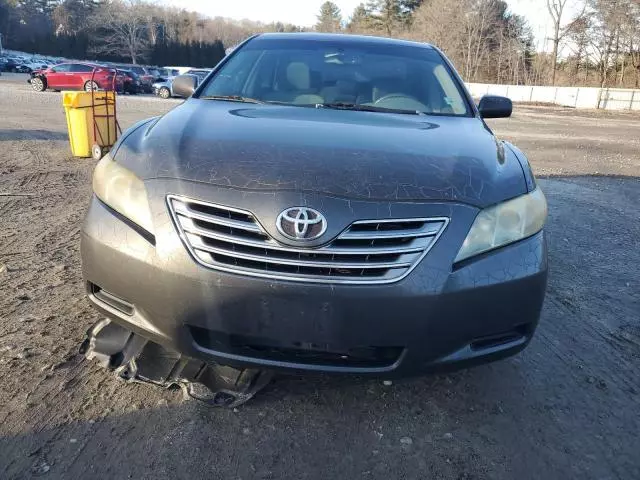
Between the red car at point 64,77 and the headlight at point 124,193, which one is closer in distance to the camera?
the headlight at point 124,193

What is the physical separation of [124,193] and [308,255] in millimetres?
810

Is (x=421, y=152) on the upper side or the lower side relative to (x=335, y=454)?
upper

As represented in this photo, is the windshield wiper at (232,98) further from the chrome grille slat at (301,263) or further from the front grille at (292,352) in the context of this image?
the front grille at (292,352)

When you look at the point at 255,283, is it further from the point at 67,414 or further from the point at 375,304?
the point at 67,414

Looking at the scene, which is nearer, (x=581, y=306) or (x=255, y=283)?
(x=255, y=283)

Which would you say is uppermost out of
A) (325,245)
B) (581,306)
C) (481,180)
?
(481,180)

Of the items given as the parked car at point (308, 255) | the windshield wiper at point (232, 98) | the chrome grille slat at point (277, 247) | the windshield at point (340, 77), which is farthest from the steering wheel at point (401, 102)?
the chrome grille slat at point (277, 247)

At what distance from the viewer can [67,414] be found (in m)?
2.26

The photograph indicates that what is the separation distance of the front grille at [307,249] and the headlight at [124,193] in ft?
0.55

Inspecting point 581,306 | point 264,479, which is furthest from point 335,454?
point 581,306

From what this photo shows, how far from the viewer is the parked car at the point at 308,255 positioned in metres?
1.97

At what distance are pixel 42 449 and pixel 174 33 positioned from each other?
87.6 metres

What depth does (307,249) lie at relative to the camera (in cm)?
196

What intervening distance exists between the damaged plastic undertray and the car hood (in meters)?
0.83
